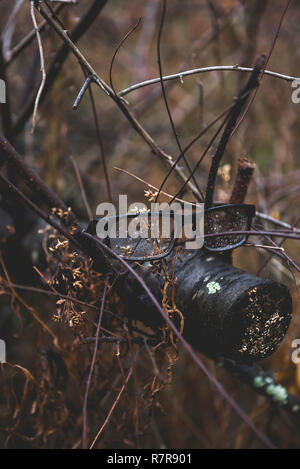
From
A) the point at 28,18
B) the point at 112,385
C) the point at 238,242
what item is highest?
the point at 28,18

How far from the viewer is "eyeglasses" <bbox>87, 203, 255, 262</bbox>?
60cm

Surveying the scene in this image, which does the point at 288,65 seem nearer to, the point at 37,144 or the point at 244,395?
the point at 37,144

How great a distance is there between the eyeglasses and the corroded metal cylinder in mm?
49

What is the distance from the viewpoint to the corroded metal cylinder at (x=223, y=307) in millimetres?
583

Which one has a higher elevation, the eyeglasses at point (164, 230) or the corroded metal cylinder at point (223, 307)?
the eyeglasses at point (164, 230)

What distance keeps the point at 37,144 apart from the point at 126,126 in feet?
1.28

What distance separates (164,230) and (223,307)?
15cm

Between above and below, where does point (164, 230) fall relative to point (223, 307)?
above

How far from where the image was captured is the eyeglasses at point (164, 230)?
0.60 m

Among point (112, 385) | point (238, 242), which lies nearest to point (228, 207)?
point (238, 242)

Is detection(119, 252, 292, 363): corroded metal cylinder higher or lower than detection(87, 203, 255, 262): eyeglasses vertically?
lower

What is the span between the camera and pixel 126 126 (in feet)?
5.39

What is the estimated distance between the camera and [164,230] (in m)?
0.62

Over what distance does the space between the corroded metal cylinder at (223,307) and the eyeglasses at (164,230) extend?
49mm
